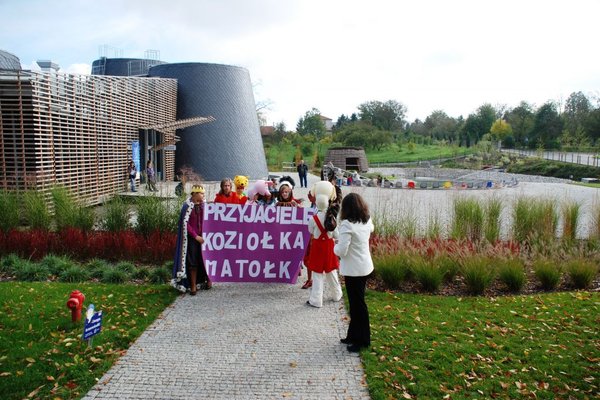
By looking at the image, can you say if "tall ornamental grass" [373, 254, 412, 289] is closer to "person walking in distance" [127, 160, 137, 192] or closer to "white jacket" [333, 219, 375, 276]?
"white jacket" [333, 219, 375, 276]

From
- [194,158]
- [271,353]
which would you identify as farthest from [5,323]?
[194,158]

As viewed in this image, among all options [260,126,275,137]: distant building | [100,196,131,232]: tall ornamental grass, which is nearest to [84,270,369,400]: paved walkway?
[100,196,131,232]: tall ornamental grass

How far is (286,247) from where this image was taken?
7328 millimetres

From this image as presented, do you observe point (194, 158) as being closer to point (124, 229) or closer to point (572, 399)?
point (124, 229)

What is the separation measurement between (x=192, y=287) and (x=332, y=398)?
3.47 metres

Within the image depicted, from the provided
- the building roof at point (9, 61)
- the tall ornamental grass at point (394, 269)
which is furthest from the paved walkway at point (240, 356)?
the building roof at point (9, 61)

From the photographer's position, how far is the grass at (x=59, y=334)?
4309mm

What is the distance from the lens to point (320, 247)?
6.34 meters

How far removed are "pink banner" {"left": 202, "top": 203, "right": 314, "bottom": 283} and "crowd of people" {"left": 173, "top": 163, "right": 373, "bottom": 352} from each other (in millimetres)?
206

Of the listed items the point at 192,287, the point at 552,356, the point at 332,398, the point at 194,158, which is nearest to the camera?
the point at 332,398

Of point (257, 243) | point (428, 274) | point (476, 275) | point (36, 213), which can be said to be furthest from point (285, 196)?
point (36, 213)

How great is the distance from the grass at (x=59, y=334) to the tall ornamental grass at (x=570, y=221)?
290 inches

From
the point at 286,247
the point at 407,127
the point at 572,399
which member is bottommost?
the point at 572,399

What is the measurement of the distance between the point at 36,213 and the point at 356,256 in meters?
7.59
